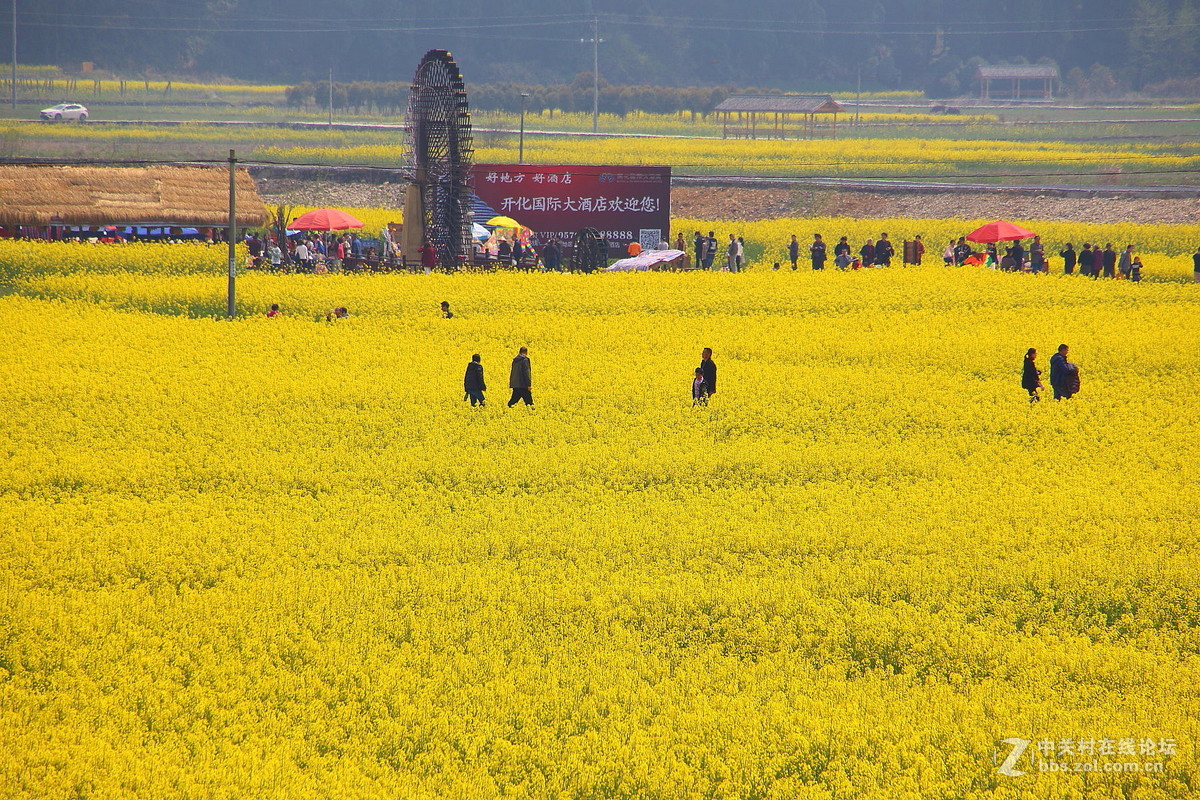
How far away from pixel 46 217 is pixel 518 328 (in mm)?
20770

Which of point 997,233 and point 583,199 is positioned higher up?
point 583,199

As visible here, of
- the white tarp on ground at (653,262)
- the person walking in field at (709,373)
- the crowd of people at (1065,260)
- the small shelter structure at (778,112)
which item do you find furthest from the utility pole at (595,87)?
the person walking in field at (709,373)

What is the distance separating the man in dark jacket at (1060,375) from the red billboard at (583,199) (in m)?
22.2

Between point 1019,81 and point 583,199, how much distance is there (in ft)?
293

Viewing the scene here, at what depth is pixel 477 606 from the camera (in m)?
Result: 12.2

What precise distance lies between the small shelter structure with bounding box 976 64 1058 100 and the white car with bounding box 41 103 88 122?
264 ft

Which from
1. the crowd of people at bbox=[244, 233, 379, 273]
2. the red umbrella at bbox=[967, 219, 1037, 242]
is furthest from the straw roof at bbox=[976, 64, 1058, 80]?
the crowd of people at bbox=[244, 233, 379, 273]

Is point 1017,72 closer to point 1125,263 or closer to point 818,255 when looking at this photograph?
point 1125,263

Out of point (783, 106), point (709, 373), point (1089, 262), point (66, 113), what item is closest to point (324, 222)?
point (709, 373)

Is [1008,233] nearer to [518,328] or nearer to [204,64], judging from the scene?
[518,328]

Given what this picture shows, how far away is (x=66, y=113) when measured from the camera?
86062 mm

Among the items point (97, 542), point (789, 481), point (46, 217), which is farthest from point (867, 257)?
point (97, 542)

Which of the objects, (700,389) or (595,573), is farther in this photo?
(700,389)

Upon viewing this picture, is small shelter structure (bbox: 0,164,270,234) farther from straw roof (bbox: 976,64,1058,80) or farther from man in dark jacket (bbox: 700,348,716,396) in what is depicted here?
straw roof (bbox: 976,64,1058,80)
